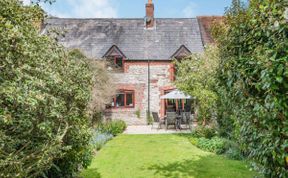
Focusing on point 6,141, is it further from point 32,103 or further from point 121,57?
point 121,57

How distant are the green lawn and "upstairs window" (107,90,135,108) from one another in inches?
409

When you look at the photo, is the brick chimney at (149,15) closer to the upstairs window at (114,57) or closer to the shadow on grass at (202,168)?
the upstairs window at (114,57)

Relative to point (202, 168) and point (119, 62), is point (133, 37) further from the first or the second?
point (202, 168)

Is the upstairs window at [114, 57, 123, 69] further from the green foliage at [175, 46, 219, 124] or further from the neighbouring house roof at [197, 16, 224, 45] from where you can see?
the green foliage at [175, 46, 219, 124]

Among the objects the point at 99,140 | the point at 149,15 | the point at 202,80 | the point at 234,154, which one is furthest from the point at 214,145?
the point at 149,15

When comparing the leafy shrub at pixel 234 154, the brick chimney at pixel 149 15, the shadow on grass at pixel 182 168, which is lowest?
the shadow on grass at pixel 182 168

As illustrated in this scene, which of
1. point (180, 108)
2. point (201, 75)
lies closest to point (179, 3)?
point (201, 75)

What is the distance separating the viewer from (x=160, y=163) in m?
10.0

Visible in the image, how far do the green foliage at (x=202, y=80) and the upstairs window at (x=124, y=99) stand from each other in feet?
28.0

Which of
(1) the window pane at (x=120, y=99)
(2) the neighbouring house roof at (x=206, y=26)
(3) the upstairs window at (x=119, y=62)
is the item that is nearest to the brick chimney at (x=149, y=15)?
(3) the upstairs window at (x=119, y=62)

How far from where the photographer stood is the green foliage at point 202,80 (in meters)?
14.0

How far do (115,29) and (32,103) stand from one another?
2381cm

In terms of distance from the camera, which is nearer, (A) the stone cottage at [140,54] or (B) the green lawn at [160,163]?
(B) the green lawn at [160,163]

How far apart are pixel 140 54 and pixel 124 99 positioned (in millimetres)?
4022
